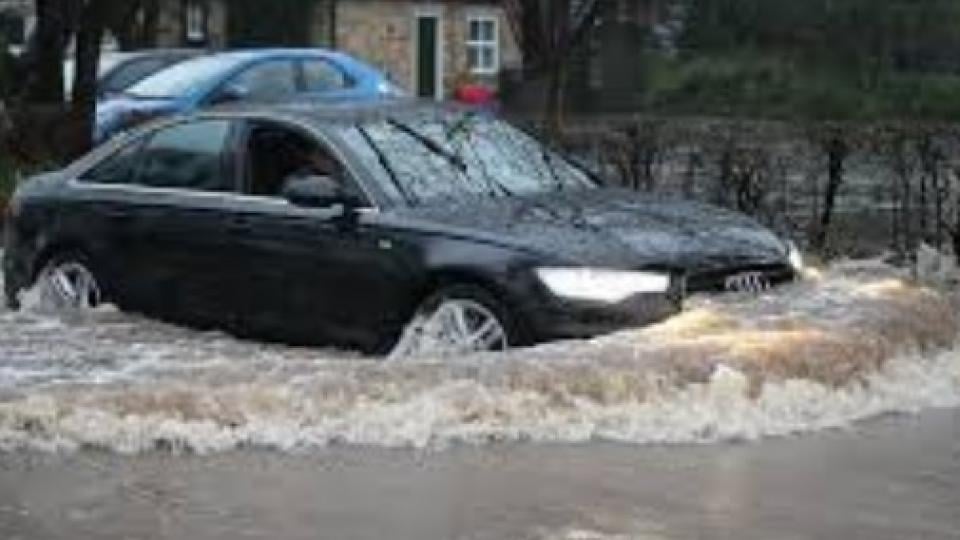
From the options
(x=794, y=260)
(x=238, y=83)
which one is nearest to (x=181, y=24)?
(x=238, y=83)

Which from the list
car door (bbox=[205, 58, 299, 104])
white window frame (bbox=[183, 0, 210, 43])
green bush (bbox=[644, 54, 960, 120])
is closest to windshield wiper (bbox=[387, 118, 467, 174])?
car door (bbox=[205, 58, 299, 104])

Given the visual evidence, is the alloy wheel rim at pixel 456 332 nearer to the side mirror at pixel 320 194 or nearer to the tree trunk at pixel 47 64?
the side mirror at pixel 320 194

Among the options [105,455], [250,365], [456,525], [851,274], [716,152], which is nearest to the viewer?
[456,525]

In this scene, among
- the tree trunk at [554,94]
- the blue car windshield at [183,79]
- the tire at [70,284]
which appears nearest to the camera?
the tire at [70,284]

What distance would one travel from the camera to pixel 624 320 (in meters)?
10.8

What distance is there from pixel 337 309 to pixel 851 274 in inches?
128

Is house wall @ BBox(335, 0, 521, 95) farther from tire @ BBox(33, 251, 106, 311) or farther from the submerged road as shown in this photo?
the submerged road

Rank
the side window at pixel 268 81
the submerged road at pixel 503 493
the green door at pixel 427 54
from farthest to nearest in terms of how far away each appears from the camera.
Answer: the green door at pixel 427 54
the side window at pixel 268 81
the submerged road at pixel 503 493

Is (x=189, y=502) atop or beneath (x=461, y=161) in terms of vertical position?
Result: beneath

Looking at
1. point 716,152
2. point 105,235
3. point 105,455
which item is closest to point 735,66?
point 716,152

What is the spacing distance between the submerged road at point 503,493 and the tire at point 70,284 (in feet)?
13.7

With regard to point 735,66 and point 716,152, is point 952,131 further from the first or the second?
point 735,66

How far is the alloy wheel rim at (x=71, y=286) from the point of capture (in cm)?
1300

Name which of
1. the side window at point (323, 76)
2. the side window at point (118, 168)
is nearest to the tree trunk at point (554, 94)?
the side window at point (323, 76)
